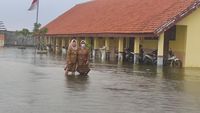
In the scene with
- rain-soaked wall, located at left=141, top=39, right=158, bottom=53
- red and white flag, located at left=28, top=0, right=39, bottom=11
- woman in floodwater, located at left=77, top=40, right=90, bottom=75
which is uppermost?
red and white flag, located at left=28, top=0, right=39, bottom=11

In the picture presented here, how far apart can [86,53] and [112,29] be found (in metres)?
13.8

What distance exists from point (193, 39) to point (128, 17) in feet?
18.3

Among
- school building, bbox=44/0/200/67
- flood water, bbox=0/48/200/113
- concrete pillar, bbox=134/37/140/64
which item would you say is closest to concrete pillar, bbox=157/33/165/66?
school building, bbox=44/0/200/67

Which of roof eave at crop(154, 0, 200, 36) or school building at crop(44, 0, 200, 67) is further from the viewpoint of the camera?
school building at crop(44, 0, 200, 67)

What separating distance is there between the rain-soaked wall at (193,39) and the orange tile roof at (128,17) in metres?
0.98

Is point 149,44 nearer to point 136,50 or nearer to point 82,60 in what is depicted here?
point 136,50

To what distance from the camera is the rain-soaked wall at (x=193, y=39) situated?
29.2m

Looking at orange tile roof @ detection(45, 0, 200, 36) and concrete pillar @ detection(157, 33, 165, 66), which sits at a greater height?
orange tile roof @ detection(45, 0, 200, 36)

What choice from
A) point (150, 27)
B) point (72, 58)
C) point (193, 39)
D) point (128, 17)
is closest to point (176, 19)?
point (150, 27)

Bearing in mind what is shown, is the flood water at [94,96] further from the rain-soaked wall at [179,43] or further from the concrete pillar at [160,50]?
the rain-soaked wall at [179,43]

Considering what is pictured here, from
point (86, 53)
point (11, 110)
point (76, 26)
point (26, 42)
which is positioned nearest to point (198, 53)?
point (86, 53)

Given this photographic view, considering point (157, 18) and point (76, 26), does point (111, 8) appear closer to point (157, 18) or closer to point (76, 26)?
point (76, 26)

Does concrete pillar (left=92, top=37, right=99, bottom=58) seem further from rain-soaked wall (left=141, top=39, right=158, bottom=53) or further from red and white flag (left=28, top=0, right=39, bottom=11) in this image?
red and white flag (left=28, top=0, right=39, bottom=11)

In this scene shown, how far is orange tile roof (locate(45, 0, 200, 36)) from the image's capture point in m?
28.1
